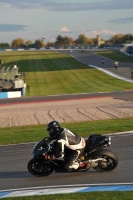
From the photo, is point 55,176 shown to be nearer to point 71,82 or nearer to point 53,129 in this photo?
point 53,129

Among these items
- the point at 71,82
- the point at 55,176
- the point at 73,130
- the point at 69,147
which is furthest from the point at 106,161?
the point at 71,82

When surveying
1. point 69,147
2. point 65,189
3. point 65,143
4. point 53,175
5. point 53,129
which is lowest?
point 53,175

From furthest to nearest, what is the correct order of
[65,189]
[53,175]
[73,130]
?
[73,130], [53,175], [65,189]

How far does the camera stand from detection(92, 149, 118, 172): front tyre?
398 inches

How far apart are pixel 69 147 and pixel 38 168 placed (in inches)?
35.1

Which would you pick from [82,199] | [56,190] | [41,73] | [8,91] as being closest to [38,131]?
[56,190]

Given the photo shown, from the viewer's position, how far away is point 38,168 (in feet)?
33.1

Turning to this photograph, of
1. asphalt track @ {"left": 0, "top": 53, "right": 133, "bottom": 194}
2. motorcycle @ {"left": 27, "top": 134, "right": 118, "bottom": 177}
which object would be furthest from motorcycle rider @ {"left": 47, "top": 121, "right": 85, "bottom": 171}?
asphalt track @ {"left": 0, "top": 53, "right": 133, "bottom": 194}

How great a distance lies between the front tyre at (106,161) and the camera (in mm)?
10117

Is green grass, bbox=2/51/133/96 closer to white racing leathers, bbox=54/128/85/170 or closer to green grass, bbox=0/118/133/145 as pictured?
green grass, bbox=0/118/133/145

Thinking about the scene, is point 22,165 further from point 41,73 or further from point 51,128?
point 41,73

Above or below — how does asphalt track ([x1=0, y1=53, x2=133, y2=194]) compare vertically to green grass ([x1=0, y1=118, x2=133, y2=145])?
above

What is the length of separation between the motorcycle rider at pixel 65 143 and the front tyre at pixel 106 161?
1.53 feet

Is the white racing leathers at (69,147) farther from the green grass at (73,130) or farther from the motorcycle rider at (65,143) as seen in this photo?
the green grass at (73,130)
